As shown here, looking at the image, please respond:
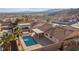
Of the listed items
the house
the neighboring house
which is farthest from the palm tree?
the house

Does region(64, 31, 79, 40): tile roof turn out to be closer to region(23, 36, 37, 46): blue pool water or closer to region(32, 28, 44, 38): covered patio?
region(32, 28, 44, 38): covered patio

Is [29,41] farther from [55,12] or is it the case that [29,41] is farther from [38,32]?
[55,12]

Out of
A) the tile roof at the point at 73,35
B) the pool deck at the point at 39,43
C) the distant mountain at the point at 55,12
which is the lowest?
the pool deck at the point at 39,43

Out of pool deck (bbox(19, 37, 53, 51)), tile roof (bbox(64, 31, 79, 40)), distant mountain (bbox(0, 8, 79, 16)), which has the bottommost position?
pool deck (bbox(19, 37, 53, 51))

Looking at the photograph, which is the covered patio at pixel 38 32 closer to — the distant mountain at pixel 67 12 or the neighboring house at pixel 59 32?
the neighboring house at pixel 59 32

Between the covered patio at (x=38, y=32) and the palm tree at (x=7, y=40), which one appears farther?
the covered patio at (x=38, y=32)

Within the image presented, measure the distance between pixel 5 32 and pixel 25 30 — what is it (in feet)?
1.43

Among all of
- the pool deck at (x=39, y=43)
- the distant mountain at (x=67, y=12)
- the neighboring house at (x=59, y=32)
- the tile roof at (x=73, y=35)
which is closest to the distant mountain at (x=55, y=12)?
the distant mountain at (x=67, y=12)

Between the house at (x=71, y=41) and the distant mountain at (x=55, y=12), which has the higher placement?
the distant mountain at (x=55, y=12)

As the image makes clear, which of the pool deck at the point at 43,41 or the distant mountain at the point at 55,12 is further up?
the distant mountain at the point at 55,12

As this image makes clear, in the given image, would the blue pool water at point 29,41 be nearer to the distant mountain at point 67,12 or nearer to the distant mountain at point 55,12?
the distant mountain at point 55,12

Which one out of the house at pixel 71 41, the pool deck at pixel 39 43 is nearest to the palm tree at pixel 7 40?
the pool deck at pixel 39 43

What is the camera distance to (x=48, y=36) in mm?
3637

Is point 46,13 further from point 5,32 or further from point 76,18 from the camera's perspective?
point 5,32
